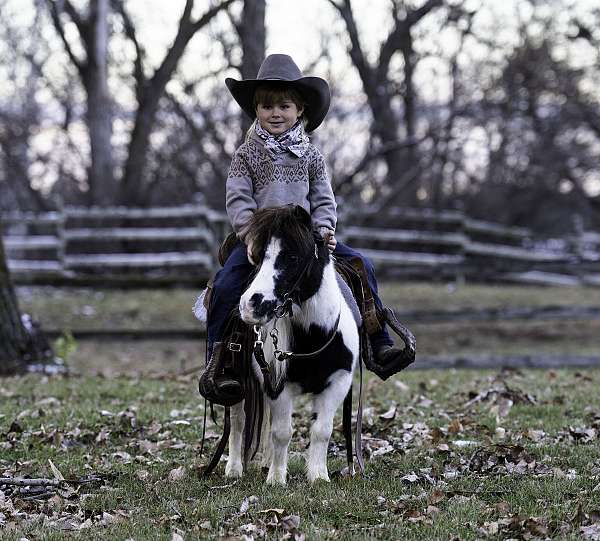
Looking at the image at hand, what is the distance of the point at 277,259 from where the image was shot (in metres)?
4.82

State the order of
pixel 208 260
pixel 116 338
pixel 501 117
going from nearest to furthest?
1. pixel 116 338
2. pixel 208 260
3. pixel 501 117

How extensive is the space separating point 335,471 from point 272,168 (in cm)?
208

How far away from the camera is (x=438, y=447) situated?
647 centimetres

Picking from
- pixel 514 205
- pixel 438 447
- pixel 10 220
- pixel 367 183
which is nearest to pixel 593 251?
pixel 514 205

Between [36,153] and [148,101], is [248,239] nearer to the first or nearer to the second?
[148,101]

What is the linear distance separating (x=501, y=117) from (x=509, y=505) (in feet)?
66.4

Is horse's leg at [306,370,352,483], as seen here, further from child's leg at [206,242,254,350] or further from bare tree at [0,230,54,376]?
bare tree at [0,230,54,376]

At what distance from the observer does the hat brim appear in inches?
222

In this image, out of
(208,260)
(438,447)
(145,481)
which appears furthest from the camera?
(208,260)

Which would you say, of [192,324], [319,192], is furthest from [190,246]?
[319,192]

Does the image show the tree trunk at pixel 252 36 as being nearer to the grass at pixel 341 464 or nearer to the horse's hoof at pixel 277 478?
the grass at pixel 341 464

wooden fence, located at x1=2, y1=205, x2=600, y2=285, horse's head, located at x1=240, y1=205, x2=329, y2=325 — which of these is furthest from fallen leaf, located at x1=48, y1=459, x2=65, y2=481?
wooden fence, located at x1=2, y1=205, x2=600, y2=285

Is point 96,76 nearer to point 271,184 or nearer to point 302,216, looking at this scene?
point 271,184

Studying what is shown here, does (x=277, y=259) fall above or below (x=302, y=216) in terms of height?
below
